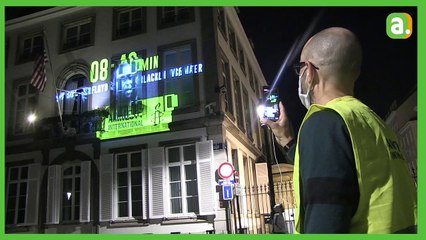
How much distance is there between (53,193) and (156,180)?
1.01 meters

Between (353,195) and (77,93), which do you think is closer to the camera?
(353,195)

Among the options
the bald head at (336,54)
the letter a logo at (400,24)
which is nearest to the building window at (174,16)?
the letter a logo at (400,24)

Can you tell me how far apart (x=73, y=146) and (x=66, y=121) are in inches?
10.2

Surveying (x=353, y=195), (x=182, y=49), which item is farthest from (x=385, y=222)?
(x=182, y=49)

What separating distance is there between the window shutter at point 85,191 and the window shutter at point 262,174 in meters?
1.54

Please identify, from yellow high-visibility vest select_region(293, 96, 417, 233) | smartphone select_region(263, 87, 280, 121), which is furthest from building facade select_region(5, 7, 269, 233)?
yellow high-visibility vest select_region(293, 96, 417, 233)

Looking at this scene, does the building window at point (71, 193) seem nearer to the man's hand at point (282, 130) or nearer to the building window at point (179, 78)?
the building window at point (179, 78)

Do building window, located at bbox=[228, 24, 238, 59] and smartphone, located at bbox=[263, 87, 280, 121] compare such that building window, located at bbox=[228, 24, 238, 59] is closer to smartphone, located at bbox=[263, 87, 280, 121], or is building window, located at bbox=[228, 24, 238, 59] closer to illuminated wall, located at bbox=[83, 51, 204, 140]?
illuminated wall, located at bbox=[83, 51, 204, 140]

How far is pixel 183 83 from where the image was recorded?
3309 mm

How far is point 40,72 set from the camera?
3.78 m

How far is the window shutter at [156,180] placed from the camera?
3303 mm

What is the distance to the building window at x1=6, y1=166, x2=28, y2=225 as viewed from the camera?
3.18 meters

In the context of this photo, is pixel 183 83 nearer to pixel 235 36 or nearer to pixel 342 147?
pixel 235 36

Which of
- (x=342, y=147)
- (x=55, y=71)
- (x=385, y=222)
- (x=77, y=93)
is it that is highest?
(x=55, y=71)
